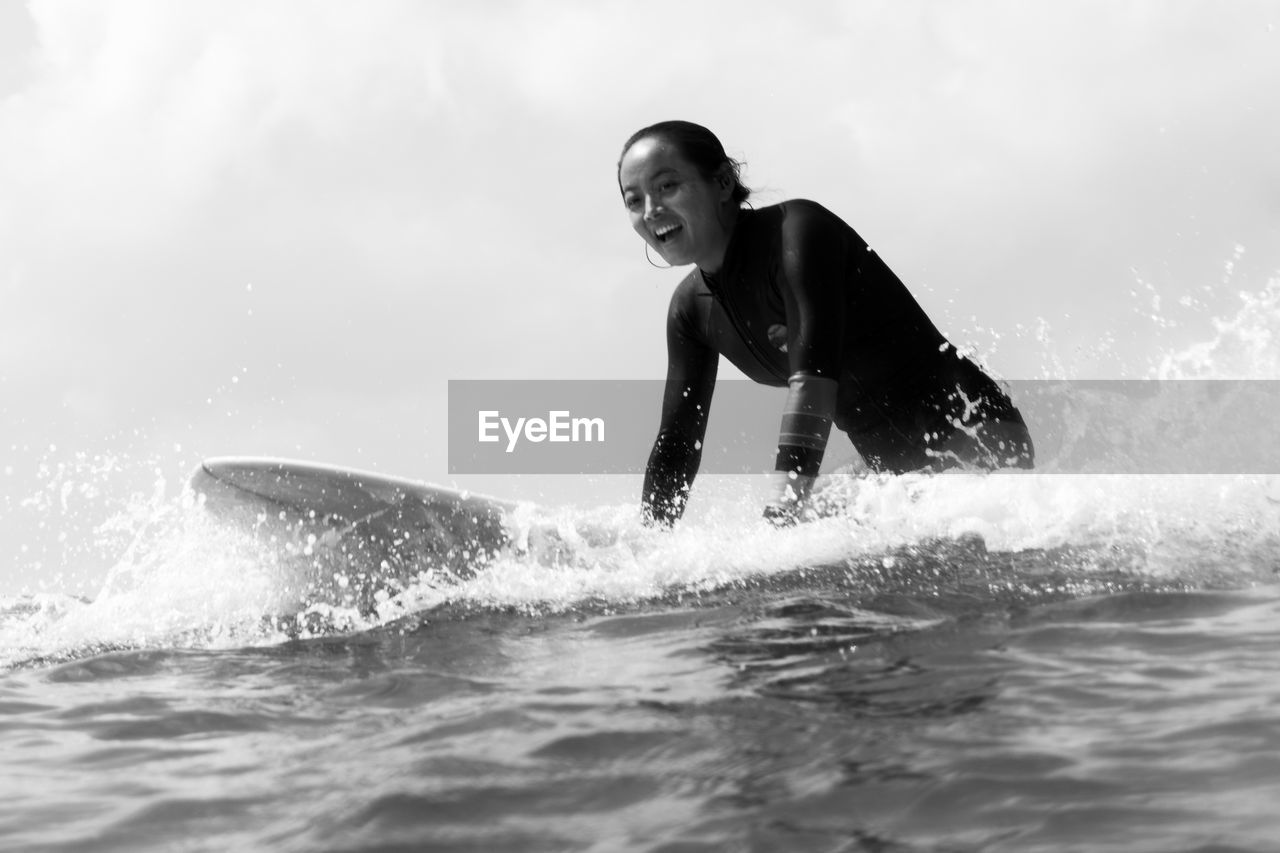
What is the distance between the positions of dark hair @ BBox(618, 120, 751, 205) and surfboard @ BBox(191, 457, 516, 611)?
64.3 inches

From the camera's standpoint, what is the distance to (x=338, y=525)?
16.3 feet

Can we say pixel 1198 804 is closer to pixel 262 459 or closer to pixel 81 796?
pixel 81 796

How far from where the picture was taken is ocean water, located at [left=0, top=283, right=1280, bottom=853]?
6.19 ft

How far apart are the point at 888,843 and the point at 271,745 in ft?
4.85

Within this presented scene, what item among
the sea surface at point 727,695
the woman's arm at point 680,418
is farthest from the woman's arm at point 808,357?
the woman's arm at point 680,418

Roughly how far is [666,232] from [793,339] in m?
0.75

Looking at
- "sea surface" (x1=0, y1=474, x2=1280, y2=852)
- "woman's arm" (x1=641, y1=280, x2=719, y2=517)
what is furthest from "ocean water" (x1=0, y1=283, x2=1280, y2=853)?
"woman's arm" (x1=641, y1=280, x2=719, y2=517)

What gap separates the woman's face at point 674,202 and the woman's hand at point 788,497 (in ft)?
3.36

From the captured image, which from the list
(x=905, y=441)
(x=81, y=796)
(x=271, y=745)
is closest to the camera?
(x=81, y=796)

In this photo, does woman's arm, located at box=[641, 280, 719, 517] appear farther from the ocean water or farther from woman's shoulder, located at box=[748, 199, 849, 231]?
woman's shoulder, located at box=[748, 199, 849, 231]

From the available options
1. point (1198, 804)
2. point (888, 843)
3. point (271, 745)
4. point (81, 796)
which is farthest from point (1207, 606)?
point (81, 796)

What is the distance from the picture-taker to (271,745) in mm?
2592

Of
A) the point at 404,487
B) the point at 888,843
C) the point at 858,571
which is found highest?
the point at 404,487

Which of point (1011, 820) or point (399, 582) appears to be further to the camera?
point (399, 582)
